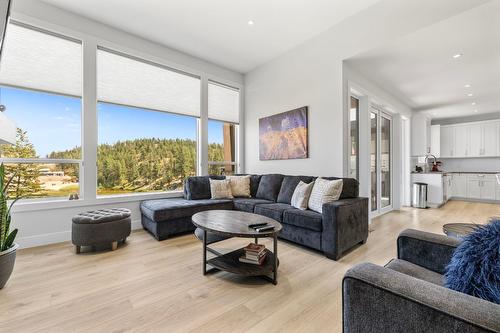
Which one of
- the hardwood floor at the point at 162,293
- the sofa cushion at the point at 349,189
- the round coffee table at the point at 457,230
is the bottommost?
the hardwood floor at the point at 162,293

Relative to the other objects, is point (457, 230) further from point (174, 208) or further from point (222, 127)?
point (222, 127)

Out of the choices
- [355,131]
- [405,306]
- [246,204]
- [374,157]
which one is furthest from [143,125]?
[374,157]

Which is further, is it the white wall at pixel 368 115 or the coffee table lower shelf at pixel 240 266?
the white wall at pixel 368 115

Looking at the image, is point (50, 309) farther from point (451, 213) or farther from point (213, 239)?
point (451, 213)

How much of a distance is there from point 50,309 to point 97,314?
1.25ft

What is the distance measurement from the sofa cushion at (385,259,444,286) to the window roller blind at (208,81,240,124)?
13.5 feet

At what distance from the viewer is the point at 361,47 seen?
3160mm

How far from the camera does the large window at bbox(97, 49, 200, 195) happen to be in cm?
351

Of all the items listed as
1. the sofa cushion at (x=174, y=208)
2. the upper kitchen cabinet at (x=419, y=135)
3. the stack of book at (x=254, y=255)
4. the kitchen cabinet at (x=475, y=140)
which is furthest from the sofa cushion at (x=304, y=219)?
the kitchen cabinet at (x=475, y=140)

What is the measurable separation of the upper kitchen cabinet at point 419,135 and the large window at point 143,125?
5926 mm

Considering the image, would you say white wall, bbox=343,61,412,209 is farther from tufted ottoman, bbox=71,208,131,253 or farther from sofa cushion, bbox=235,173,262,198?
tufted ottoman, bbox=71,208,131,253

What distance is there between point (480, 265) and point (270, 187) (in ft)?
10.4

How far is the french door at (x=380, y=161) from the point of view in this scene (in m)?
4.68

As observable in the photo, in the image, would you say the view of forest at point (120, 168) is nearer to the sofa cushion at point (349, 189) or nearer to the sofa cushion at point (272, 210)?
the sofa cushion at point (272, 210)
